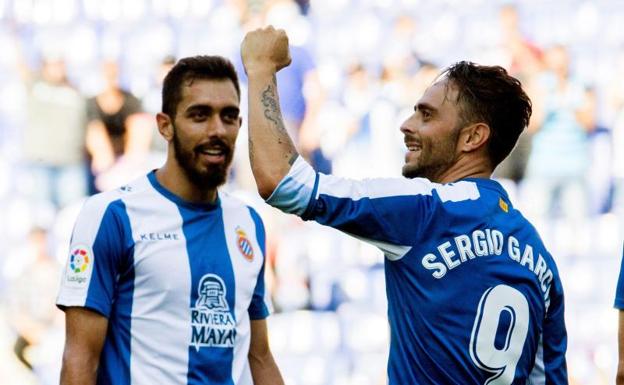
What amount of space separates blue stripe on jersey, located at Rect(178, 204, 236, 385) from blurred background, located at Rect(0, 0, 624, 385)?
113 inches

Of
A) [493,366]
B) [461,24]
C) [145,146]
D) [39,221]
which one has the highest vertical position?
[461,24]

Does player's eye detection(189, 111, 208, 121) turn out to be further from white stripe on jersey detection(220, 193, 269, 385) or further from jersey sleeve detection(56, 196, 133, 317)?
jersey sleeve detection(56, 196, 133, 317)

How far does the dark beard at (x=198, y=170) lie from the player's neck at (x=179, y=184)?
0.02m

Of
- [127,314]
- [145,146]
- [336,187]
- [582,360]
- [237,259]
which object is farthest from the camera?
[145,146]

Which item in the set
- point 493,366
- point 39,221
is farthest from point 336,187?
point 39,221

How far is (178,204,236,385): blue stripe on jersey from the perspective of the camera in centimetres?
427

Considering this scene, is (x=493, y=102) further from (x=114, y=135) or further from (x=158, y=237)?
(x=114, y=135)

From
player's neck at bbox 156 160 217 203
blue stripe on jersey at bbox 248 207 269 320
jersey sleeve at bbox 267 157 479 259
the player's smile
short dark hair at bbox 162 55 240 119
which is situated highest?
short dark hair at bbox 162 55 240 119

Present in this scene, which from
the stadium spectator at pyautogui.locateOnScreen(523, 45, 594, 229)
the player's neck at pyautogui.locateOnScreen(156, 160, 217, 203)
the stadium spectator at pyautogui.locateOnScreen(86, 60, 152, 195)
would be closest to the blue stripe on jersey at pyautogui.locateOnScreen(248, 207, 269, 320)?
the player's neck at pyautogui.locateOnScreen(156, 160, 217, 203)

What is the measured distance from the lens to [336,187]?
3.36 meters

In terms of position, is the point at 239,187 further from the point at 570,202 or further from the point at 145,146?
the point at 570,202

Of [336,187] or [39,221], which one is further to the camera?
[39,221]

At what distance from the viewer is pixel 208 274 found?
436cm

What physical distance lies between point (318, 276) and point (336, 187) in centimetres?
402
